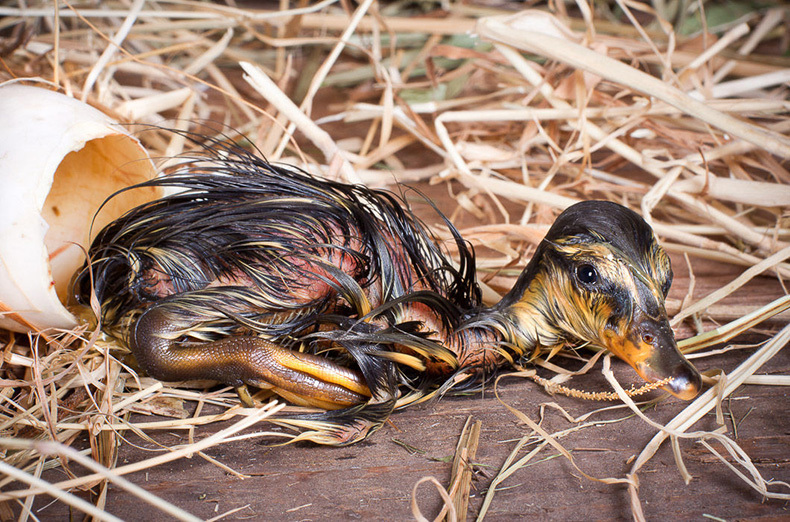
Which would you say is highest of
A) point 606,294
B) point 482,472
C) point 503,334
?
point 606,294

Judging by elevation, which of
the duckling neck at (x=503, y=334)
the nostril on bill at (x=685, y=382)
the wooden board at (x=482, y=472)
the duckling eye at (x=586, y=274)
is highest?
the duckling eye at (x=586, y=274)

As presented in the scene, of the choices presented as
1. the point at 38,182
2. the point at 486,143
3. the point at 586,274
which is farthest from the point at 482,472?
the point at 486,143

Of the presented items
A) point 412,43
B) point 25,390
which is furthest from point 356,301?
point 412,43

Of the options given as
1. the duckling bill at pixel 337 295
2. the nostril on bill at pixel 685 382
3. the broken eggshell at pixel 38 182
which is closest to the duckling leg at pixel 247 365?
the duckling bill at pixel 337 295

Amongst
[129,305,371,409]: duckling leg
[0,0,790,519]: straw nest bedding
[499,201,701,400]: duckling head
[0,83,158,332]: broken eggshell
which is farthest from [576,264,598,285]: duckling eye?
[0,83,158,332]: broken eggshell

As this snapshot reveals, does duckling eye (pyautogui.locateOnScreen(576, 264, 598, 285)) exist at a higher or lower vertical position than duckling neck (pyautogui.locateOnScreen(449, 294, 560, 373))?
higher

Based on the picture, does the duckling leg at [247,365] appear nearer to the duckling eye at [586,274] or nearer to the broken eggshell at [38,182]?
the broken eggshell at [38,182]

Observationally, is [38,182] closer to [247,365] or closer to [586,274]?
[247,365]

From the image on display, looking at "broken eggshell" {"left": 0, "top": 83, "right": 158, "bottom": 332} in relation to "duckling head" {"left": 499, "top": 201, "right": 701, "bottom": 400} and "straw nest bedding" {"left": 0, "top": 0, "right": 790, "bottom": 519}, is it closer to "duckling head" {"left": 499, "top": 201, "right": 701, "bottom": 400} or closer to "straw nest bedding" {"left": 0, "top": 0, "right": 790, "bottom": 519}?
"straw nest bedding" {"left": 0, "top": 0, "right": 790, "bottom": 519}
